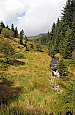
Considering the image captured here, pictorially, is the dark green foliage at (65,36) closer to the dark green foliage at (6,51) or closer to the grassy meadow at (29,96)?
the grassy meadow at (29,96)

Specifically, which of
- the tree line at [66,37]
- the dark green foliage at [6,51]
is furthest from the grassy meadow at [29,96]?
the tree line at [66,37]

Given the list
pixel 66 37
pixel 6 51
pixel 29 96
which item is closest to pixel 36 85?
pixel 29 96

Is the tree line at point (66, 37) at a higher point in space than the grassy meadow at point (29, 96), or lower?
higher

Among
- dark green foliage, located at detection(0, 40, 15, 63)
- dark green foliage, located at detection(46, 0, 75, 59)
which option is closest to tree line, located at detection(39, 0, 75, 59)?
dark green foliage, located at detection(46, 0, 75, 59)

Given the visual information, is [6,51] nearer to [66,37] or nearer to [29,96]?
[29,96]

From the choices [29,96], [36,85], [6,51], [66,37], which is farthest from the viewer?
[66,37]

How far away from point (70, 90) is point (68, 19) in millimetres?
50920

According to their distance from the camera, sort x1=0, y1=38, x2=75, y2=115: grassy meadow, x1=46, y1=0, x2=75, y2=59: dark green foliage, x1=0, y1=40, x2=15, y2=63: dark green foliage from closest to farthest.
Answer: x1=0, y1=38, x2=75, y2=115: grassy meadow
x1=0, y1=40, x2=15, y2=63: dark green foliage
x1=46, y1=0, x2=75, y2=59: dark green foliage

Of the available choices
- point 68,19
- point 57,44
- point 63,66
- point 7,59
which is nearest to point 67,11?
point 68,19

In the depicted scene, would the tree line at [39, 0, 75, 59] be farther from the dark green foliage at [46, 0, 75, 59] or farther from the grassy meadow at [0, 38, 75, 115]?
the grassy meadow at [0, 38, 75, 115]

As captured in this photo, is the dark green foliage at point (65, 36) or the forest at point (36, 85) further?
the dark green foliage at point (65, 36)

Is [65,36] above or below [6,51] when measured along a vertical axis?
above

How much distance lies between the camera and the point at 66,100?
3.89 meters

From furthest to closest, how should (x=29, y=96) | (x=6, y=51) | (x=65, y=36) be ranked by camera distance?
(x=65, y=36) < (x=6, y=51) < (x=29, y=96)
